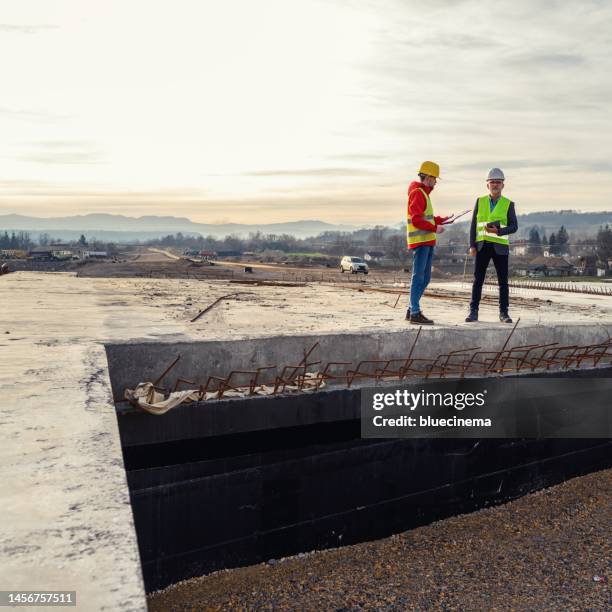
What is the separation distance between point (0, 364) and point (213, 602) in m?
2.55

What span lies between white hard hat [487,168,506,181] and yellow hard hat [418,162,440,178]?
0.87 m

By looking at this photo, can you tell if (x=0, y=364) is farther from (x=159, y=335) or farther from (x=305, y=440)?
(x=305, y=440)

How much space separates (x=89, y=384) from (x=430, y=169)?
4954 mm

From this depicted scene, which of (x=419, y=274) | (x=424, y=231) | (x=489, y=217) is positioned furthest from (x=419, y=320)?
(x=489, y=217)

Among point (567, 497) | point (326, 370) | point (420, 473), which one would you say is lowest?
point (567, 497)

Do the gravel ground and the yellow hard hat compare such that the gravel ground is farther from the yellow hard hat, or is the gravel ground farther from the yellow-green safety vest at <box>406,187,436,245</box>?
the yellow hard hat

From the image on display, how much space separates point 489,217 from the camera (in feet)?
26.8

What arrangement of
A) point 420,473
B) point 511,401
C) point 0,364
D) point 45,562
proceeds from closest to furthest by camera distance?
point 45,562
point 0,364
point 420,473
point 511,401

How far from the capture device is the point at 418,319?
299 inches

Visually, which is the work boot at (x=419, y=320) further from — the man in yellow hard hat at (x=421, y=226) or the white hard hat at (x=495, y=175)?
the white hard hat at (x=495, y=175)

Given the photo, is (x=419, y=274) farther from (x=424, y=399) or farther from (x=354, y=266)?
(x=354, y=266)

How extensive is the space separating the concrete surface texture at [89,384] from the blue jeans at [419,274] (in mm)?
298

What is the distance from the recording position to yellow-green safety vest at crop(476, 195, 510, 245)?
809cm

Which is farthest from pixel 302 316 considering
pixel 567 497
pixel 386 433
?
pixel 567 497
